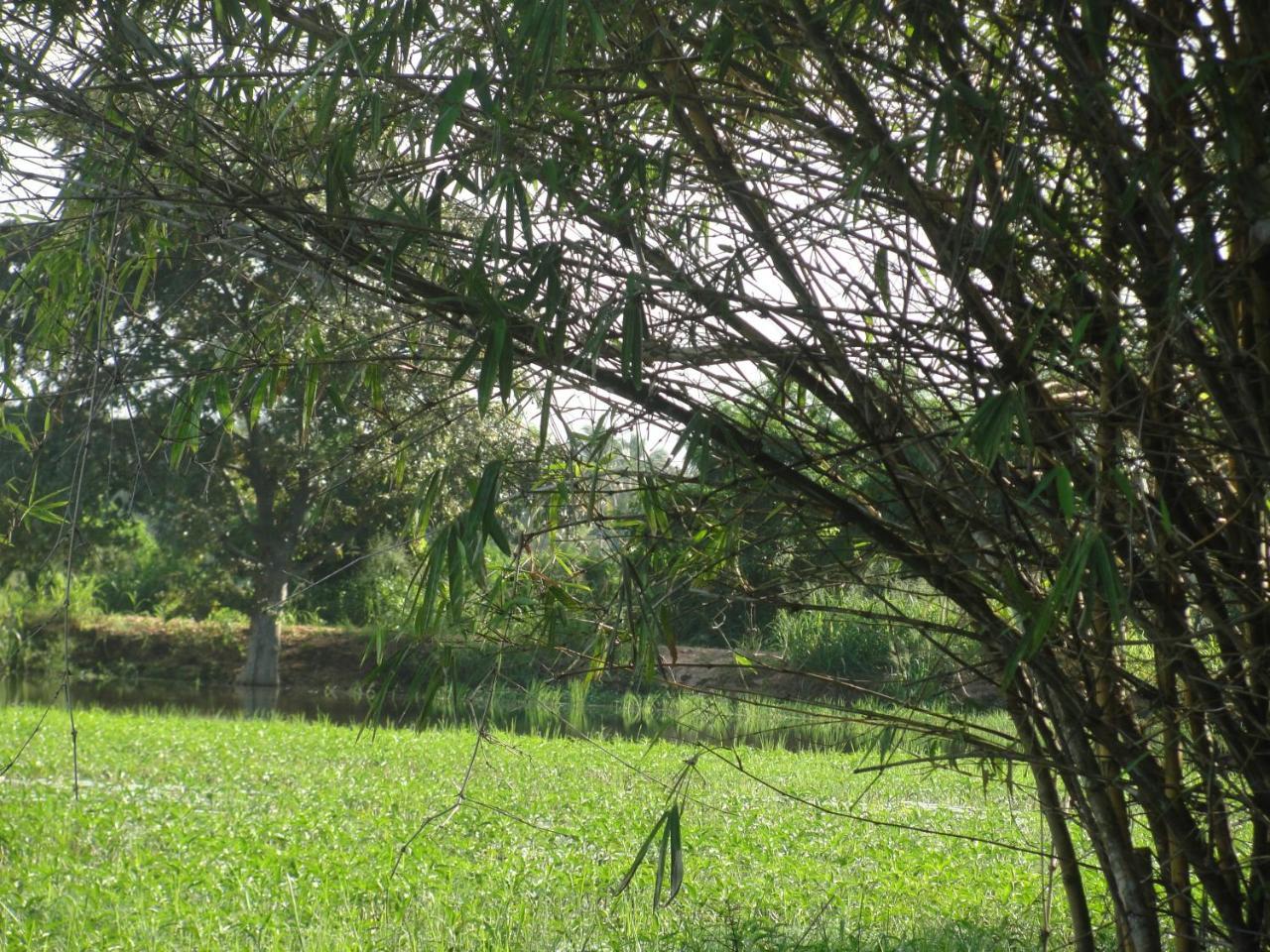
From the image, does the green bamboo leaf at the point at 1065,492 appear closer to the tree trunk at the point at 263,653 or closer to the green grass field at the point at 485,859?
the green grass field at the point at 485,859

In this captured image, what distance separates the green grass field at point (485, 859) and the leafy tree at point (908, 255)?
0.66 m

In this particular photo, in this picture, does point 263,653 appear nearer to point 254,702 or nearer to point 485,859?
point 254,702

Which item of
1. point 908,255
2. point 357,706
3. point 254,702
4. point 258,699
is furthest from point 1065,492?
point 258,699

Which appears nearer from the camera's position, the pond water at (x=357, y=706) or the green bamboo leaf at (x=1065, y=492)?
the green bamboo leaf at (x=1065, y=492)

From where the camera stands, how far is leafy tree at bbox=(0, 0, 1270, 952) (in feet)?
6.53

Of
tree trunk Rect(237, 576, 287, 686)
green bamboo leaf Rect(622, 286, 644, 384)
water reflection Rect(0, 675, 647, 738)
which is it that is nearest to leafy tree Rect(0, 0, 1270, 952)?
green bamboo leaf Rect(622, 286, 644, 384)

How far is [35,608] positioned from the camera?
20078 mm

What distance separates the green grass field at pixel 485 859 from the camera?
12.1 feet

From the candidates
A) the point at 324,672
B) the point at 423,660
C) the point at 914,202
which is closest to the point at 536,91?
the point at 914,202

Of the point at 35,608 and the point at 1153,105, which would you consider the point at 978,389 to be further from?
the point at 35,608

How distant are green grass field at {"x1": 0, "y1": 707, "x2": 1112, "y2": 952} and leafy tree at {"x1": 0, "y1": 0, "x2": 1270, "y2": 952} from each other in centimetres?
66

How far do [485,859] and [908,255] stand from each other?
11.2ft

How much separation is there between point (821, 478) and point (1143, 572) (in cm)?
72

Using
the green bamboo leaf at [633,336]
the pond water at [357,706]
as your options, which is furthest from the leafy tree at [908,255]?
the pond water at [357,706]
